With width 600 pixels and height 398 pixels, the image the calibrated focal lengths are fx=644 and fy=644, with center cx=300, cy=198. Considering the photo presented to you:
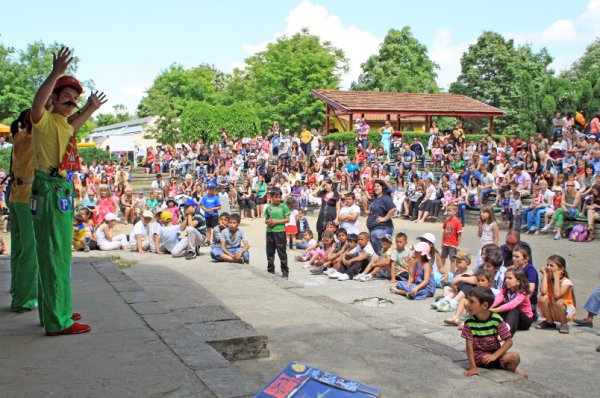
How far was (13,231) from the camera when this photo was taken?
5.94m

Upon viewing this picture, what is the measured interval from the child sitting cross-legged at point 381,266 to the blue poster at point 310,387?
7270 millimetres

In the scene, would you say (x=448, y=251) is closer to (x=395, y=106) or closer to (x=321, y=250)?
(x=321, y=250)

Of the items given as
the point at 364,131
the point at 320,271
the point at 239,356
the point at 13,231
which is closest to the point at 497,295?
the point at 239,356

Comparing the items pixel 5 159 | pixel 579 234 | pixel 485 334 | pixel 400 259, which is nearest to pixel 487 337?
pixel 485 334

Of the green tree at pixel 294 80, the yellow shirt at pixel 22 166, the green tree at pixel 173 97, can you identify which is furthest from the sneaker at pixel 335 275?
the green tree at pixel 173 97

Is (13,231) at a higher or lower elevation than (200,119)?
lower

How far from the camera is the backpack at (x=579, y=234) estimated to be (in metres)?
14.7

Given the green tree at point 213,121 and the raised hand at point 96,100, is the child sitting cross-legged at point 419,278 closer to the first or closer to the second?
the raised hand at point 96,100

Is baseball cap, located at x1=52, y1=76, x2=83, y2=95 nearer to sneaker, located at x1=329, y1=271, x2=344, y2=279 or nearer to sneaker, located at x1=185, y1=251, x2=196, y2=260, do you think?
sneaker, located at x1=185, y1=251, x2=196, y2=260

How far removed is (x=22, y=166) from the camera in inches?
231

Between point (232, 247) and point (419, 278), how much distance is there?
134 inches

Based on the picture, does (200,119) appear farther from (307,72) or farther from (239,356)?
(239,356)

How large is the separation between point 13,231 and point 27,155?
72 centimetres

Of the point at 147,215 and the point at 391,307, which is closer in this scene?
the point at 391,307
